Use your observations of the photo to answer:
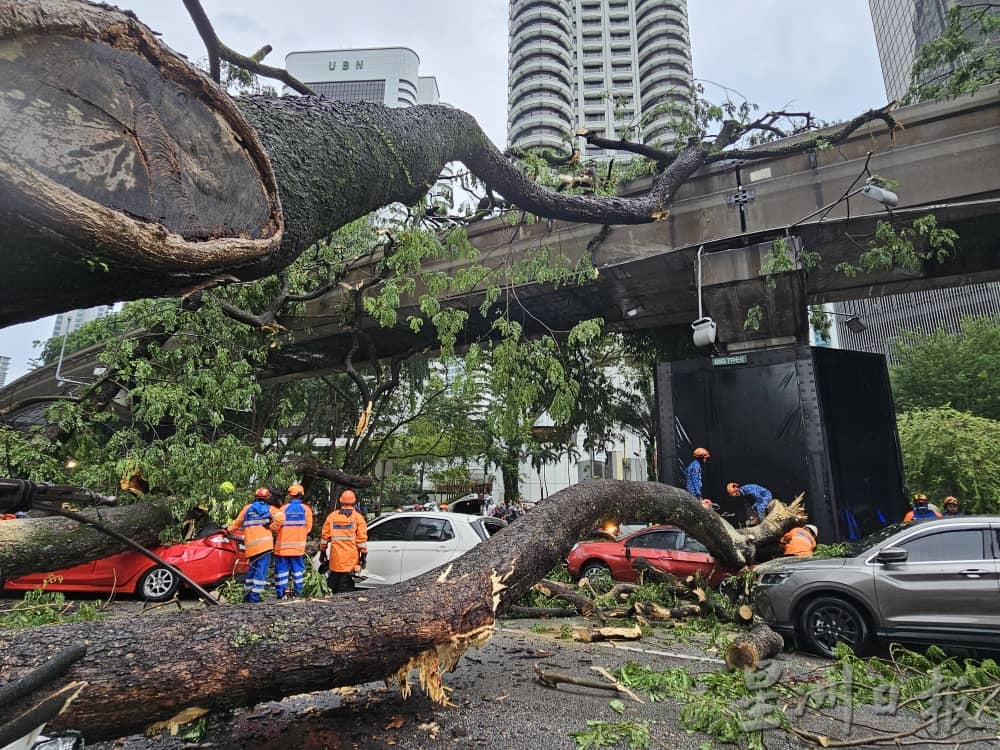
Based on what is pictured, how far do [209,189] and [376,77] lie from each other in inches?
4126

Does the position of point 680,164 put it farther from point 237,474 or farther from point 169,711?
point 169,711

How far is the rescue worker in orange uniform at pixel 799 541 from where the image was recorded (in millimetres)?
7164

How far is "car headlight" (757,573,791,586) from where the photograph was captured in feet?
19.5

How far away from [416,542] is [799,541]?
5.41 m

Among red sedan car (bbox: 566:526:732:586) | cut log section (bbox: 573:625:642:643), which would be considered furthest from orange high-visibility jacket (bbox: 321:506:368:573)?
cut log section (bbox: 573:625:642:643)

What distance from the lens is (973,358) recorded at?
→ 74.7 ft

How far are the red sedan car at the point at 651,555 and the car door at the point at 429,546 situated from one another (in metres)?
1.85

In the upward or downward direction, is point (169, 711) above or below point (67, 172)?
below

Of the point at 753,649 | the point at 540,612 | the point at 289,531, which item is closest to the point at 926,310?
the point at 540,612

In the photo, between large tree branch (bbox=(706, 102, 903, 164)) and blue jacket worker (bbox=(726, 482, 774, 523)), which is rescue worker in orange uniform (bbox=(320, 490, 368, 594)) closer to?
blue jacket worker (bbox=(726, 482, 774, 523))

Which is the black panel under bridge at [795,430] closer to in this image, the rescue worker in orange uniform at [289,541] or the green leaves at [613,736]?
the green leaves at [613,736]

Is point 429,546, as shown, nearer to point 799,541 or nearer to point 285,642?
point 799,541

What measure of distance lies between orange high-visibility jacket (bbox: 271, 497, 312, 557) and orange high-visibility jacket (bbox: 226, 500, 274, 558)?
0.33 ft

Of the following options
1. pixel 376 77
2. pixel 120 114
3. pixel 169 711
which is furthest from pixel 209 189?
pixel 376 77
